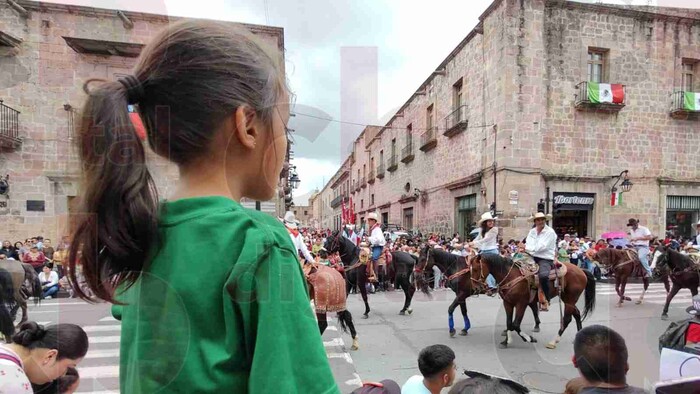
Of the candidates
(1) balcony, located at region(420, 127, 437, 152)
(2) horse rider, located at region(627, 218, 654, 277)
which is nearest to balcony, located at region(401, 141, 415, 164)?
(1) balcony, located at region(420, 127, 437, 152)

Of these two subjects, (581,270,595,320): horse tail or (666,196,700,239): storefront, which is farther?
(666,196,700,239): storefront

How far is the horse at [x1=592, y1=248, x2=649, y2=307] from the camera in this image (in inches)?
360

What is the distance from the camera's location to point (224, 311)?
Answer: 61cm

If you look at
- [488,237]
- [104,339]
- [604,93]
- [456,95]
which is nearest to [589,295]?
[488,237]

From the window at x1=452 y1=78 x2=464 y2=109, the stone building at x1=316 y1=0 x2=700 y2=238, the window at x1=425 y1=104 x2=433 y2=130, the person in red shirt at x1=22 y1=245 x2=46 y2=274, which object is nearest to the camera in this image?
the person in red shirt at x1=22 y1=245 x2=46 y2=274

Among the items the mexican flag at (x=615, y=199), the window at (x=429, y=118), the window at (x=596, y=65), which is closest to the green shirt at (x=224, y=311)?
the mexican flag at (x=615, y=199)

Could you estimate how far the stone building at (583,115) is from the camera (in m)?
13.0

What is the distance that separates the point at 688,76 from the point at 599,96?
4.67 m

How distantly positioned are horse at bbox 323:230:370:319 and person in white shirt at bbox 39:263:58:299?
271 inches

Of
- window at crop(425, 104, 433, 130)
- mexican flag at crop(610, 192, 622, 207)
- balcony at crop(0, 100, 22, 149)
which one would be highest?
window at crop(425, 104, 433, 130)

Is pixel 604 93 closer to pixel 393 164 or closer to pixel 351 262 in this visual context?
pixel 351 262

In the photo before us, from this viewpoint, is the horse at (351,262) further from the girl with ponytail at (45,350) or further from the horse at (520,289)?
the girl with ponytail at (45,350)

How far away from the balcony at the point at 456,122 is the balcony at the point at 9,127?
15.1 metres

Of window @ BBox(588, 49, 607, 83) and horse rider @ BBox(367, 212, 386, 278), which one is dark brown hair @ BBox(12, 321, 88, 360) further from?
window @ BBox(588, 49, 607, 83)
